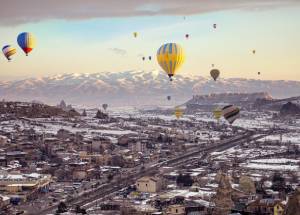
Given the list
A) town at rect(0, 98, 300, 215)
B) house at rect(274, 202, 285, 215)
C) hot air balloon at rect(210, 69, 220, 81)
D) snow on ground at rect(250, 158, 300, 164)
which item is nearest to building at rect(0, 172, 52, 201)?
town at rect(0, 98, 300, 215)

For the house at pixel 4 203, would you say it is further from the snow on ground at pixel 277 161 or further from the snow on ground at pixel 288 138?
the snow on ground at pixel 288 138

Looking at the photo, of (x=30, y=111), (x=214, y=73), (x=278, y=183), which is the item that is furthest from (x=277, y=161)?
(x=30, y=111)

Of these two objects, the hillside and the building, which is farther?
the hillside

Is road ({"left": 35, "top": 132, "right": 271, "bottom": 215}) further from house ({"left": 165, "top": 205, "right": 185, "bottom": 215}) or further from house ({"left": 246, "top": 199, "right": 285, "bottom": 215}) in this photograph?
house ({"left": 246, "top": 199, "right": 285, "bottom": 215})

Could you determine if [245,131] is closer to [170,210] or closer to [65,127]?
[65,127]

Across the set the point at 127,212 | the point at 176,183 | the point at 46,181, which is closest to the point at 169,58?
the point at 176,183

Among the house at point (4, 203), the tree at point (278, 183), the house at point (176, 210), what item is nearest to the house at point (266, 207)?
the house at point (176, 210)
